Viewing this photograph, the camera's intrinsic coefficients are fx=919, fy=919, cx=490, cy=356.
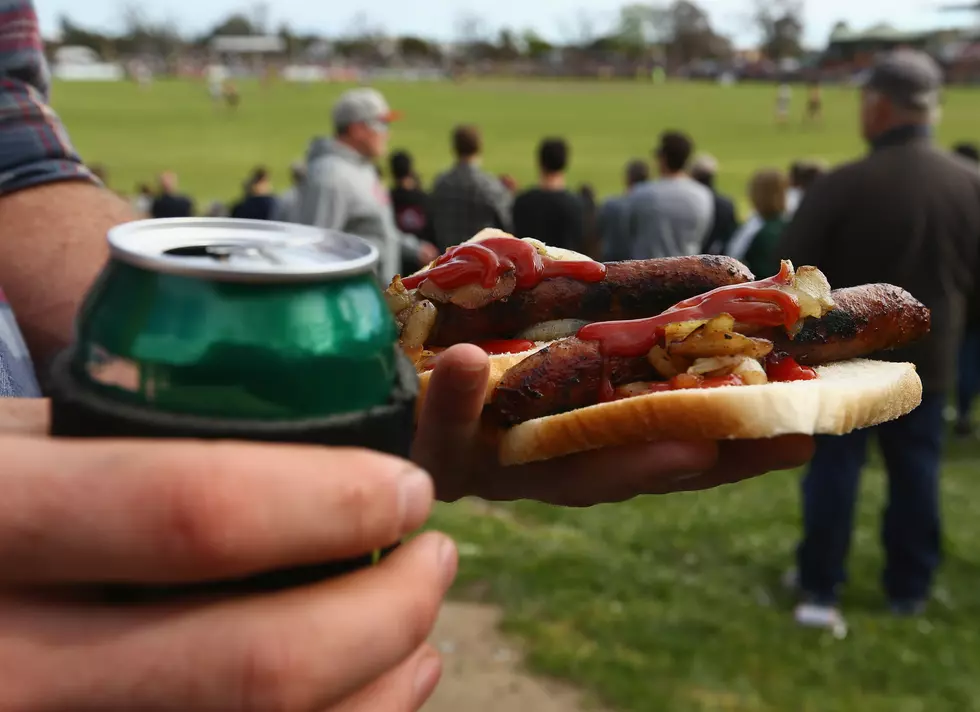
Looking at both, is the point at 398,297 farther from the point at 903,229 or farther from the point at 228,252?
the point at 903,229

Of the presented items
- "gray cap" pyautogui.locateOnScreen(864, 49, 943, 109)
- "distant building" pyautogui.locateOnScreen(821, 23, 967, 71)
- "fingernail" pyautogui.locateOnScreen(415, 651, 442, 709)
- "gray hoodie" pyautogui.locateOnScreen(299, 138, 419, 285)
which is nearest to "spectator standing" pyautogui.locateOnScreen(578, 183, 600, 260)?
"gray hoodie" pyautogui.locateOnScreen(299, 138, 419, 285)

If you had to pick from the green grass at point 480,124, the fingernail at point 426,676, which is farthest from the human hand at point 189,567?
the green grass at point 480,124

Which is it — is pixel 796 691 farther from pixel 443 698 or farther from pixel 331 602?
pixel 331 602

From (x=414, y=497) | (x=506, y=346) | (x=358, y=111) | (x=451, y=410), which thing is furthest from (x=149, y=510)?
(x=358, y=111)

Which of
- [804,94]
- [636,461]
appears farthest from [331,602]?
[804,94]

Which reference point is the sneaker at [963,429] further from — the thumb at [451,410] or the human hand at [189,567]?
the human hand at [189,567]
